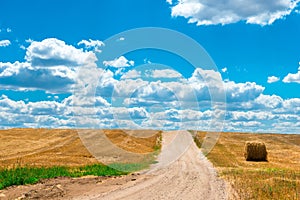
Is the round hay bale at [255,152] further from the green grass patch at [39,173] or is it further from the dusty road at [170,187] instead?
the green grass patch at [39,173]

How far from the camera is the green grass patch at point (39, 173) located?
21.9 m

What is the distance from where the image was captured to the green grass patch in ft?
71.7

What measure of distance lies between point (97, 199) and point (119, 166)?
14767 mm

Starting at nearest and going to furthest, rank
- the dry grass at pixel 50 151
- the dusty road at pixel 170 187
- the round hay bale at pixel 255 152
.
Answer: the dusty road at pixel 170 187 → the dry grass at pixel 50 151 → the round hay bale at pixel 255 152

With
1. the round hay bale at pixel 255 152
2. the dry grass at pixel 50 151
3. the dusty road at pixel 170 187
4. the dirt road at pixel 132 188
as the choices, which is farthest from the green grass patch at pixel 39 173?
the round hay bale at pixel 255 152

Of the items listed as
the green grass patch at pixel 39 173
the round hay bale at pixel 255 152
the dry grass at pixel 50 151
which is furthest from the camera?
the round hay bale at pixel 255 152

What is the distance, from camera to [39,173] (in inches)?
999

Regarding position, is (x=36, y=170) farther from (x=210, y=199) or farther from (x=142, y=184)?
(x=210, y=199)

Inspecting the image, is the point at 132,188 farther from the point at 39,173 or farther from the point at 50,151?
the point at 50,151

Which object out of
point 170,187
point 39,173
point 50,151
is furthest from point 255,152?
point 39,173

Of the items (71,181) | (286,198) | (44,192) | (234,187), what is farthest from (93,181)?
(286,198)

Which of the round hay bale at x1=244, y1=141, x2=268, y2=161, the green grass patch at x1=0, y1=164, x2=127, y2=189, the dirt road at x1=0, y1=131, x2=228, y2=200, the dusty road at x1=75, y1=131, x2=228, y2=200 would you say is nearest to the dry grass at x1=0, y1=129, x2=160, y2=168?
the green grass patch at x1=0, y1=164, x2=127, y2=189

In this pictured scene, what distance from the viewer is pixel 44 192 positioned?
751 inches

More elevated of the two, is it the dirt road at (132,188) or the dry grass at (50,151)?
the dry grass at (50,151)
